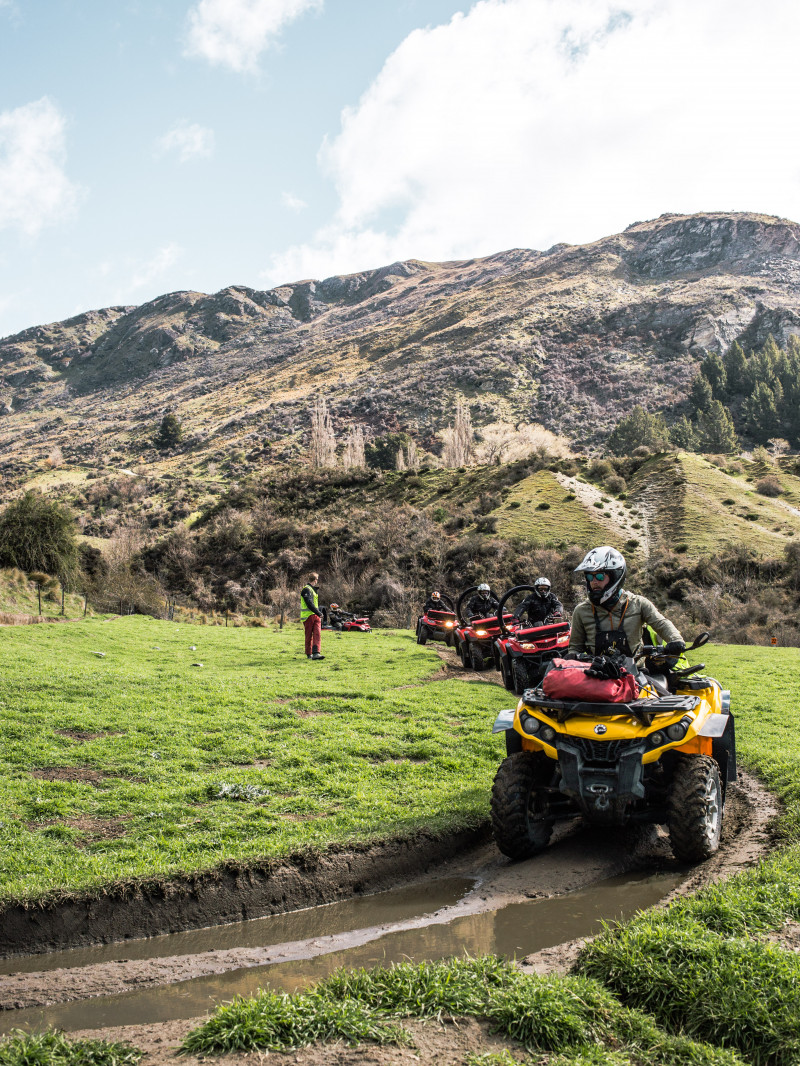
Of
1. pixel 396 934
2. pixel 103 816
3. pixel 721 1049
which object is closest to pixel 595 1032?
pixel 721 1049

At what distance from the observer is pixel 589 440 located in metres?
87.2

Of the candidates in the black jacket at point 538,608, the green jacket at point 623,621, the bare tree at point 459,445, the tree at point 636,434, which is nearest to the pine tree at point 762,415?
the tree at point 636,434

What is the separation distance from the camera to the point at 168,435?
10525 cm

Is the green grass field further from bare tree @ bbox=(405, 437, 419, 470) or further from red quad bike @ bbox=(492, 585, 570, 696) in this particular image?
bare tree @ bbox=(405, 437, 419, 470)

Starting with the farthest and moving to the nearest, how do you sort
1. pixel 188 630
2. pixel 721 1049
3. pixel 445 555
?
pixel 445 555 → pixel 188 630 → pixel 721 1049

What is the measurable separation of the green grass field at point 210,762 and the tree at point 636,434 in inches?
2557

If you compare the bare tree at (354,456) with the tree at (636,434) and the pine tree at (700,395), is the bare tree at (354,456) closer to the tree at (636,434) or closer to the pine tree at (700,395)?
the tree at (636,434)

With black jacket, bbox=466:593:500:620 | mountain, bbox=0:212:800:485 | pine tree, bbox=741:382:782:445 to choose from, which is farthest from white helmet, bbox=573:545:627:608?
pine tree, bbox=741:382:782:445

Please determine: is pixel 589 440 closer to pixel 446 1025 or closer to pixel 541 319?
pixel 541 319

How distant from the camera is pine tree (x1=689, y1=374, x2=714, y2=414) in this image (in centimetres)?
8919

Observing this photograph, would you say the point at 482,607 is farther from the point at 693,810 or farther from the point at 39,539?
the point at 39,539

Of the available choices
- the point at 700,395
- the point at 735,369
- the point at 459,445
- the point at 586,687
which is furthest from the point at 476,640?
the point at 735,369

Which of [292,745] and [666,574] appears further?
[666,574]

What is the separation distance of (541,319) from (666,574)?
88539 mm
